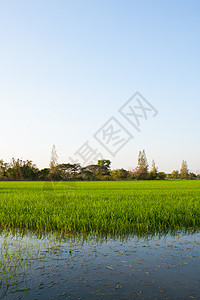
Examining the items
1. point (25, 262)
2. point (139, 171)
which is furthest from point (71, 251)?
point (139, 171)

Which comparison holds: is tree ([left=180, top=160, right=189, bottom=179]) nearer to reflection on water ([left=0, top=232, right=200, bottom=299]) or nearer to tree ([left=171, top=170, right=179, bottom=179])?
tree ([left=171, top=170, right=179, bottom=179])

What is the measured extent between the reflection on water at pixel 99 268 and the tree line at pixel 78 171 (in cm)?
3977

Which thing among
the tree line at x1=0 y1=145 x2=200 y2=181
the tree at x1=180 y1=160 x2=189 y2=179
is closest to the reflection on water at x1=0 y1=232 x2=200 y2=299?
the tree line at x1=0 y1=145 x2=200 y2=181

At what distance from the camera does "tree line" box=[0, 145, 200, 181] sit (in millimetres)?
44031

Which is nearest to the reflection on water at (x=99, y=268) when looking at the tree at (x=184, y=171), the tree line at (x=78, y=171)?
the tree line at (x=78, y=171)

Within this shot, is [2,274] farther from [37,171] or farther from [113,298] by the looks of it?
[37,171]

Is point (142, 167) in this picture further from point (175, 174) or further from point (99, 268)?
point (99, 268)

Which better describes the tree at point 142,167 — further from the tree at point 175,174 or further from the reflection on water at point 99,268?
the reflection on water at point 99,268

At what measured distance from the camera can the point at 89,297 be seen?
233 cm

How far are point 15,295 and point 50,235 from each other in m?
2.20

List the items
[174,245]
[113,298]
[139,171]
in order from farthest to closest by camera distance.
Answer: [139,171] < [174,245] < [113,298]

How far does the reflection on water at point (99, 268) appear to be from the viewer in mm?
2422

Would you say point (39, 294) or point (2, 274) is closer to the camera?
point (39, 294)

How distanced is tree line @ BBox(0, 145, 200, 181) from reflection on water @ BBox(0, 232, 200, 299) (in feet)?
130
